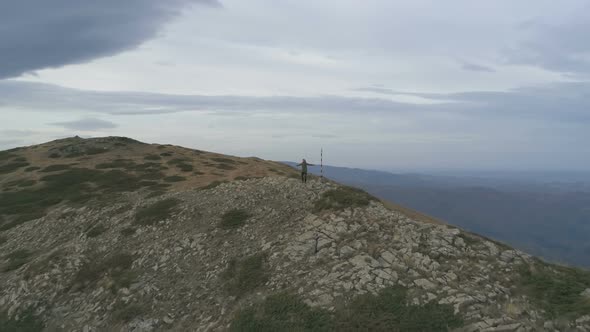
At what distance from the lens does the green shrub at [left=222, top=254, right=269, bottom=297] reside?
1888 cm

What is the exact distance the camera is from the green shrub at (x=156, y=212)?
28844mm

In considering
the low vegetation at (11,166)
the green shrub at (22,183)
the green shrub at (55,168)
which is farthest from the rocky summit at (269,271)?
the low vegetation at (11,166)

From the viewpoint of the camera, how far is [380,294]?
16172mm

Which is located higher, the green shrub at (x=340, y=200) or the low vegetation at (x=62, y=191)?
the green shrub at (x=340, y=200)

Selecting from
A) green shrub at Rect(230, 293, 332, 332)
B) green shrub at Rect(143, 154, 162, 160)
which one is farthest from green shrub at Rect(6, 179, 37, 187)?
green shrub at Rect(230, 293, 332, 332)

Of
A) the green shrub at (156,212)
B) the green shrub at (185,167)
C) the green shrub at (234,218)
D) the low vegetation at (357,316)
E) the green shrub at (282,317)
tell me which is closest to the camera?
the low vegetation at (357,316)

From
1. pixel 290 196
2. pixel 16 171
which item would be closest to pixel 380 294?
pixel 290 196

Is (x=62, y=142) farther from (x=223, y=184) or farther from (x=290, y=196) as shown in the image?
(x=290, y=196)

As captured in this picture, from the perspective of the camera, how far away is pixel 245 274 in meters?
19.9

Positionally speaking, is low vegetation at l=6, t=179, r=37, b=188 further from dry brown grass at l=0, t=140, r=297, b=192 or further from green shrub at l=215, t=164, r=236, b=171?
green shrub at l=215, t=164, r=236, b=171

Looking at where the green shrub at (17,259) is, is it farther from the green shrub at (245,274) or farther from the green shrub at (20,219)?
the green shrub at (245,274)

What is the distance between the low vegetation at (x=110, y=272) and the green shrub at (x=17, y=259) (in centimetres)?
678

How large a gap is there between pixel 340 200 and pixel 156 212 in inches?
614

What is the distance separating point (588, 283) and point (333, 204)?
14.2 m
